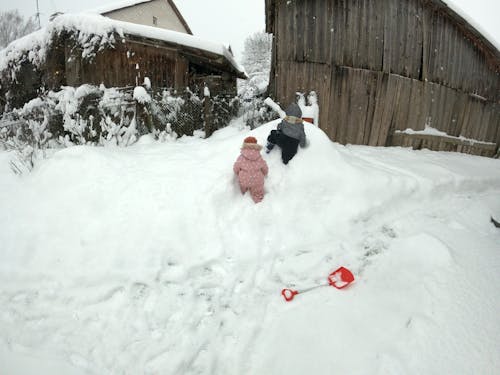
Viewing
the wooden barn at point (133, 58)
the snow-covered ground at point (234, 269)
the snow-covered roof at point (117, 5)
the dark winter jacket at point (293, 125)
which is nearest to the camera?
the snow-covered ground at point (234, 269)

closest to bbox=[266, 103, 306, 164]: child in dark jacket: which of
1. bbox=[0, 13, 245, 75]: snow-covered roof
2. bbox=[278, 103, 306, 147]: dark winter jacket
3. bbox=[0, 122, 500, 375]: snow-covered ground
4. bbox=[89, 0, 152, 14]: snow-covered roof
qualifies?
bbox=[278, 103, 306, 147]: dark winter jacket

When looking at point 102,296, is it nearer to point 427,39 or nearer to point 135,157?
point 135,157

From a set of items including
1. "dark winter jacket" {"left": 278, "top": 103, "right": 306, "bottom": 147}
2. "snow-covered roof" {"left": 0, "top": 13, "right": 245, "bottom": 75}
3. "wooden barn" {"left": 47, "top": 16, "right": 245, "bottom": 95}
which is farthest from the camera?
"wooden barn" {"left": 47, "top": 16, "right": 245, "bottom": 95}

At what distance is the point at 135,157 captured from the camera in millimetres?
4590

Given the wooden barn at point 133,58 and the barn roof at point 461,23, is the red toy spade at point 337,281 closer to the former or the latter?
the wooden barn at point 133,58

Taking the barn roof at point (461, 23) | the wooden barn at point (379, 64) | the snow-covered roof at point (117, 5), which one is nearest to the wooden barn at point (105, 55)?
the barn roof at point (461, 23)

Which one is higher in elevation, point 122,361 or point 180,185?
point 180,185

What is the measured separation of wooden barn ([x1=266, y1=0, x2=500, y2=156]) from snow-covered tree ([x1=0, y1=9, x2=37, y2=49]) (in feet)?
91.8

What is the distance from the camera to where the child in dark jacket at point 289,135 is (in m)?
4.15

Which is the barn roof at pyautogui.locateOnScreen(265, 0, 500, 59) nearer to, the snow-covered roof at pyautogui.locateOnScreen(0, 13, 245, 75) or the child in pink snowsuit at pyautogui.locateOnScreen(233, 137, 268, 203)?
the snow-covered roof at pyautogui.locateOnScreen(0, 13, 245, 75)

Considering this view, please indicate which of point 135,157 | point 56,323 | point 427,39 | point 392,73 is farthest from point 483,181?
point 56,323

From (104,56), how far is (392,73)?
780 centimetres

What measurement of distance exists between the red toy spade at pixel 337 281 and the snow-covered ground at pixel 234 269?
0.07m

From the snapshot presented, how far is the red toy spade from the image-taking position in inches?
108
